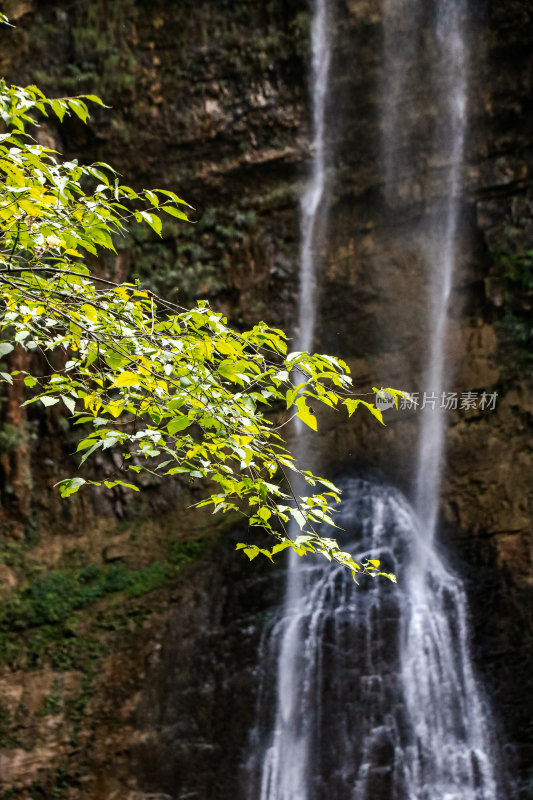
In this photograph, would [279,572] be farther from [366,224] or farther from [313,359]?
[313,359]

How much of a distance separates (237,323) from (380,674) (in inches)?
213

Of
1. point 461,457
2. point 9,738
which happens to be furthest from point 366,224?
point 9,738

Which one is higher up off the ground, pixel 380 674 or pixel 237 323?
pixel 237 323

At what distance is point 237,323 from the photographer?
35.6 feet

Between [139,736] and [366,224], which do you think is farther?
[366,224]

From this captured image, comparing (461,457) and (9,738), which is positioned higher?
(461,457)

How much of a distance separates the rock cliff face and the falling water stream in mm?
278

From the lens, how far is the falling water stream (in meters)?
7.10

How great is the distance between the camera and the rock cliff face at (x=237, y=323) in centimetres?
800

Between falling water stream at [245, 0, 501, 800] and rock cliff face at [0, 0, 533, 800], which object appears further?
rock cliff face at [0, 0, 533, 800]

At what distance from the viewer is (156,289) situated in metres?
11.0

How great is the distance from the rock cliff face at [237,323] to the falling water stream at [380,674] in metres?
0.28

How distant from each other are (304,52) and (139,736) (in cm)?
995

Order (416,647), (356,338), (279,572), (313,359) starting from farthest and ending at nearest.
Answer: (356,338) → (279,572) → (416,647) → (313,359)
